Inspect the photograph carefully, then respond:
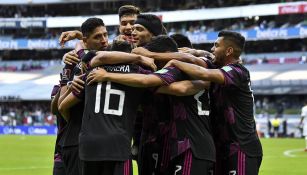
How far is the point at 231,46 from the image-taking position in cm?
637

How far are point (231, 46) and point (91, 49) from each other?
143cm

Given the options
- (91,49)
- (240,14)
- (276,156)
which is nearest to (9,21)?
(240,14)

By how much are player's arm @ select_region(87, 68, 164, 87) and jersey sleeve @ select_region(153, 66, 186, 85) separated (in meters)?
0.06

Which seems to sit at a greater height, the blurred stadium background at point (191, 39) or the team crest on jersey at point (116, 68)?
the team crest on jersey at point (116, 68)

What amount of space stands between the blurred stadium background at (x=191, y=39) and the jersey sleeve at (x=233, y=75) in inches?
1128

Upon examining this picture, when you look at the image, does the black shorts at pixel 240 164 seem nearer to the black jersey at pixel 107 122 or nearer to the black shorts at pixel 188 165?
the black shorts at pixel 188 165

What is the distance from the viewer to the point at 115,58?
224 inches

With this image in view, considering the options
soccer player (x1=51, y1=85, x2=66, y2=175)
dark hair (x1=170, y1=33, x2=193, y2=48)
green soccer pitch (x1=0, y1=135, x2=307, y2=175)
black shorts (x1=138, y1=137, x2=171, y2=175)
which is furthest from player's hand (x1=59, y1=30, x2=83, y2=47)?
green soccer pitch (x1=0, y1=135, x2=307, y2=175)

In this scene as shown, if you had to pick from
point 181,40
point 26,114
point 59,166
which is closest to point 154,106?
point 181,40

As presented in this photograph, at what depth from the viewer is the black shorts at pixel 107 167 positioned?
566 centimetres

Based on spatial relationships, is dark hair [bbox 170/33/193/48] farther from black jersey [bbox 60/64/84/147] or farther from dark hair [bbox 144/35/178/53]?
black jersey [bbox 60/64/84/147]

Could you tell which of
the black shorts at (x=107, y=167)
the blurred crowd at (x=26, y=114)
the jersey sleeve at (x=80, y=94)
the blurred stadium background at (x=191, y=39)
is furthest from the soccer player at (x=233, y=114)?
the blurred crowd at (x=26, y=114)

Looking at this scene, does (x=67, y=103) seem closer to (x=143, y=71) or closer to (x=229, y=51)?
(x=143, y=71)

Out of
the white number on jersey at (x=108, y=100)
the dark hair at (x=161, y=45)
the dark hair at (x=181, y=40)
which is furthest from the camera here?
the dark hair at (x=181, y=40)
